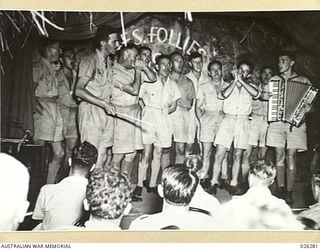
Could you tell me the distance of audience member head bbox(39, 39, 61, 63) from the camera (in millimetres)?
642

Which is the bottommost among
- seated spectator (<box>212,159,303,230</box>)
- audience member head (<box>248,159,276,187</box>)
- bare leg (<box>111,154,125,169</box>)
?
seated spectator (<box>212,159,303,230</box>)

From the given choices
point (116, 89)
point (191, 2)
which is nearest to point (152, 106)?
point (116, 89)

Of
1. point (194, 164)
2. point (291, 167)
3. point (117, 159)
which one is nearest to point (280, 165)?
point (291, 167)

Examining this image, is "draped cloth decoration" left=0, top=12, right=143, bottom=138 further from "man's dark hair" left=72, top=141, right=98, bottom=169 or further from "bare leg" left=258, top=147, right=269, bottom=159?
"bare leg" left=258, top=147, right=269, bottom=159

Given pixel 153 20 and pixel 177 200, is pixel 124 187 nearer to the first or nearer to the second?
pixel 177 200

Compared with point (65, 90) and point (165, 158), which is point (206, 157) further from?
point (65, 90)

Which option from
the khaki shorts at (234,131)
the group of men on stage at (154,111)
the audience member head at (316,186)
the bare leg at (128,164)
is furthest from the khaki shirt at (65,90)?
the audience member head at (316,186)

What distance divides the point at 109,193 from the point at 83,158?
0.06 meters

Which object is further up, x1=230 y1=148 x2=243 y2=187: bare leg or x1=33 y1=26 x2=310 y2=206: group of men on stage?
x1=33 y1=26 x2=310 y2=206: group of men on stage

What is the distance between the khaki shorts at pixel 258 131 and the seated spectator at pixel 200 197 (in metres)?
0.08

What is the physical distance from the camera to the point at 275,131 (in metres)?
0.65

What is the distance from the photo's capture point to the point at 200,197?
0.65 metres

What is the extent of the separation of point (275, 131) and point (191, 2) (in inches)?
8.5

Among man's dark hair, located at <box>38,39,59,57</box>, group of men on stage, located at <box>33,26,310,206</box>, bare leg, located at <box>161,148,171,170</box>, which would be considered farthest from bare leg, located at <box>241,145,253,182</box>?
man's dark hair, located at <box>38,39,59,57</box>
